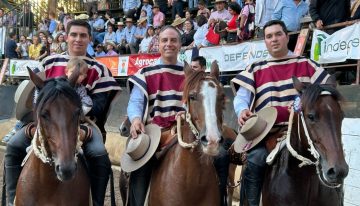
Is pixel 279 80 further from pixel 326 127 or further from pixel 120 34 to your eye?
pixel 120 34

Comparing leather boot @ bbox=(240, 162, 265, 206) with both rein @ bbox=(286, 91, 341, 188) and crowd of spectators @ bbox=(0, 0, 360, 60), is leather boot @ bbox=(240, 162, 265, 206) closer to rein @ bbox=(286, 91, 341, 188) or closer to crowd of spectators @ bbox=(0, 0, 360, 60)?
rein @ bbox=(286, 91, 341, 188)

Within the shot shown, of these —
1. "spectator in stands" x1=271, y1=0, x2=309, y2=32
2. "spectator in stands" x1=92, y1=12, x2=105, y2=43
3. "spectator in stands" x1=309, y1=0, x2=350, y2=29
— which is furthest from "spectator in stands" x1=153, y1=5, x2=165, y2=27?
"spectator in stands" x1=309, y1=0, x2=350, y2=29

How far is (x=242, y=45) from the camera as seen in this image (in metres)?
11.0

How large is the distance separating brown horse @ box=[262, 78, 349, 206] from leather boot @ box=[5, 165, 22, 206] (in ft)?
8.00

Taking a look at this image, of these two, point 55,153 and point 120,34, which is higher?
point 120,34

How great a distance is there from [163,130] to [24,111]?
56.0 inches

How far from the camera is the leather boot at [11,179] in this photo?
511cm

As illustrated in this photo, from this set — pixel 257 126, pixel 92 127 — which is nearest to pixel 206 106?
pixel 257 126

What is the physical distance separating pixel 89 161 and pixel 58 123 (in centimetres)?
117

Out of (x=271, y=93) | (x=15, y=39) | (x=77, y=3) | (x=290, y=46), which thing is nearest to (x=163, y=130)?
(x=271, y=93)

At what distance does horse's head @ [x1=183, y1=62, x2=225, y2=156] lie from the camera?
4.18 m

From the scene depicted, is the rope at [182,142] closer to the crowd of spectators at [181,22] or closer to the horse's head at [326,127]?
the horse's head at [326,127]

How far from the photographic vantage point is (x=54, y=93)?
418cm

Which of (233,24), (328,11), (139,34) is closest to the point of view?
(328,11)
